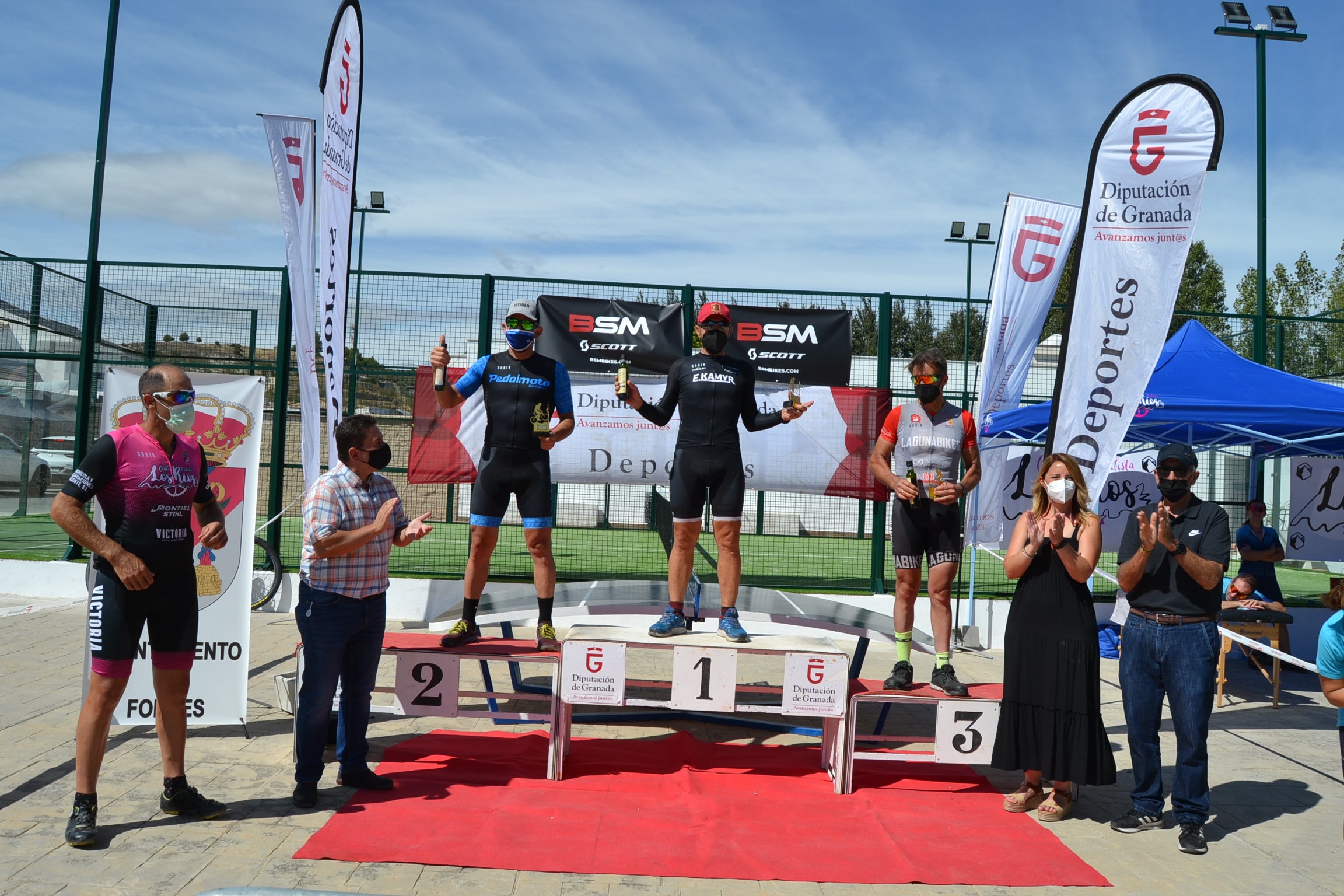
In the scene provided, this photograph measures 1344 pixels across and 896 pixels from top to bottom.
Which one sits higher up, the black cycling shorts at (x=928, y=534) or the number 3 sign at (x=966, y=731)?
the black cycling shorts at (x=928, y=534)

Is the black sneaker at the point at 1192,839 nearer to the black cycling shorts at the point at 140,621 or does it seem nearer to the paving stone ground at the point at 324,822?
the paving stone ground at the point at 324,822

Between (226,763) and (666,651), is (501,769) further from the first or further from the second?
(666,651)

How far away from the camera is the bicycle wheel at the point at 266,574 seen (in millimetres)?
9766

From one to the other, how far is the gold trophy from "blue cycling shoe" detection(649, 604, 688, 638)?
1246mm

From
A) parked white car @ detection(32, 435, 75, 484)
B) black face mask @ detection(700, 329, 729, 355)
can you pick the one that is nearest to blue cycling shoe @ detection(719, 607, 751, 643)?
black face mask @ detection(700, 329, 729, 355)

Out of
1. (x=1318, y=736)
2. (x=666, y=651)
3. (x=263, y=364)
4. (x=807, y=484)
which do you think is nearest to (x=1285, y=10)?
(x=807, y=484)

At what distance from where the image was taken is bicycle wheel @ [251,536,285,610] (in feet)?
32.0

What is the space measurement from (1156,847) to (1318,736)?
322cm

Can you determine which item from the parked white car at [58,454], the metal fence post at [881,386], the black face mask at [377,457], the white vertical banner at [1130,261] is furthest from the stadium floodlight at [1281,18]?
the parked white car at [58,454]

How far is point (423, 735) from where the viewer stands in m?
5.83

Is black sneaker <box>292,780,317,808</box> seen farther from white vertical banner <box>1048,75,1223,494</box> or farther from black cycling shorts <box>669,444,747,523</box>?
white vertical banner <box>1048,75,1223,494</box>

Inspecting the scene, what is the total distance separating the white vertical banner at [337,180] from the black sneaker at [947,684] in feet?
12.1

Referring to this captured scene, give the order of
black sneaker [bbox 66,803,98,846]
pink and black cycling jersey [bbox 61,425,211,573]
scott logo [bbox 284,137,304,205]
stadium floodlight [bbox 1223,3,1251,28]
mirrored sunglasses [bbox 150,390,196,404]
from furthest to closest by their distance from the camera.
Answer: stadium floodlight [bbox 1223,3,1251,28] → scott logo [bbox 284,137,304,205] → mirrored sunglasses [bbox 150,390,196,404] → pink and black cycling jersey [bbox 61,425,211,573] → black sneaker [bbox 66,803,98,846]

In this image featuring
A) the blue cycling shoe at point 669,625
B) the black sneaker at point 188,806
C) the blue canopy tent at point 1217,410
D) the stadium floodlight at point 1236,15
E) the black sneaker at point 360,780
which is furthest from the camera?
the stadium floodlight at point 1236,15
